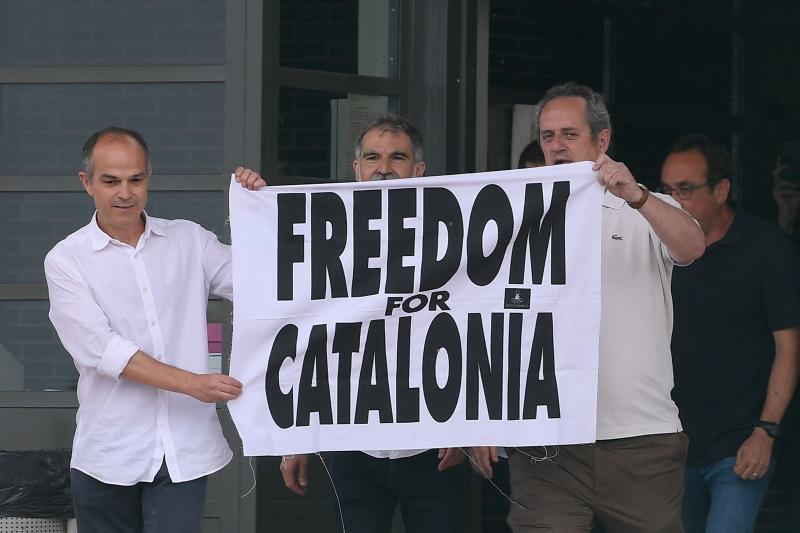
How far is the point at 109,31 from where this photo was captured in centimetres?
643

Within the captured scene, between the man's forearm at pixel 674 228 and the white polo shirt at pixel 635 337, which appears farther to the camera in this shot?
the white polo shirt at pixel 635 337

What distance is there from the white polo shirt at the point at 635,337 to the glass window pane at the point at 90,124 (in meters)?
2.29

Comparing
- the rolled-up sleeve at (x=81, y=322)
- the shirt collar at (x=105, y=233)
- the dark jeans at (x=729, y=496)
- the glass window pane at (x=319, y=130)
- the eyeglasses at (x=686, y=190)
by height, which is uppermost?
the glass window pane at (x=319, y=130)

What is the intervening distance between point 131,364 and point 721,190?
279cm

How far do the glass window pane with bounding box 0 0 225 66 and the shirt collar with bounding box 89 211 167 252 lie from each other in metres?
1.65

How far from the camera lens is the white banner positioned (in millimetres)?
4773

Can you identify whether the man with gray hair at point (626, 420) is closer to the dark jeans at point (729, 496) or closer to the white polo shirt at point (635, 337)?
the white polo shirt at point (635, 337)

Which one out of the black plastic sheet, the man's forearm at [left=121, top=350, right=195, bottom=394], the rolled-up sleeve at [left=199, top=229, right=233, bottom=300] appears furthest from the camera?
the black plastic sheet

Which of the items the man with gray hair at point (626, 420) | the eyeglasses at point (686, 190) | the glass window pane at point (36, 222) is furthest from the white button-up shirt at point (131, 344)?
the eyeglasses at point (686, 190)

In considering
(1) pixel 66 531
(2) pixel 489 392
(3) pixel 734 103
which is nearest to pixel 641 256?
(2) pixel 489 392

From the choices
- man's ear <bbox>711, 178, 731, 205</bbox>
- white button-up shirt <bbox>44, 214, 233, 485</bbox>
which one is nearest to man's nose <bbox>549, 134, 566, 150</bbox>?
white button-up shirt <bbox>44, 214, 233, 485</bbox>

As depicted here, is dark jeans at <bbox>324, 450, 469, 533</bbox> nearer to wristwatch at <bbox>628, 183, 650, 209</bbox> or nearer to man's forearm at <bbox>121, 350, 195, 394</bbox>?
man's forearm at <bbox>121, 350, 195, 394</bbox>

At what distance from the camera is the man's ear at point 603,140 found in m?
4.88

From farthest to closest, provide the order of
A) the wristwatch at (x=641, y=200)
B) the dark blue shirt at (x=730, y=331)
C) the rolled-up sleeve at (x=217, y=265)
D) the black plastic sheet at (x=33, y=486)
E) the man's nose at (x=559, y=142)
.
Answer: the dark blue shirt at (x=730, y=331), the black plastic sheet at (x=33, y=486), the rolled-up sleeve at (x=217, y=265), the man's nose at (x=559, y=142), the wristwatch at (x=641, y=200)
